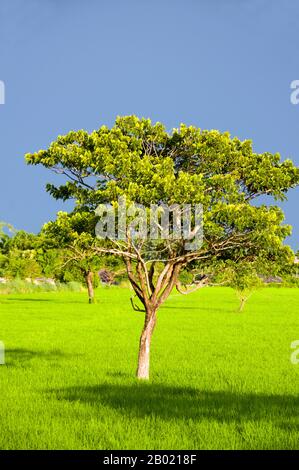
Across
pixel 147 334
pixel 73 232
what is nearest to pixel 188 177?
pixel 73 232

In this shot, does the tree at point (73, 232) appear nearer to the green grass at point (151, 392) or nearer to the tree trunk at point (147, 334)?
the tree trunk at point (147, 334)

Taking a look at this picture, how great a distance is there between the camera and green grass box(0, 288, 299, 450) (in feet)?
37.3

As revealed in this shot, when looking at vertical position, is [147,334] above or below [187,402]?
above

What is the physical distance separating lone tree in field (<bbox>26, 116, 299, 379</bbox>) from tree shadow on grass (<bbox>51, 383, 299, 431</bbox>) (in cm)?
157

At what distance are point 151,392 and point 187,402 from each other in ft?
5.02

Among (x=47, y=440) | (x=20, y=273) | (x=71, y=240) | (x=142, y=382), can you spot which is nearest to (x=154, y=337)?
(x=142, y=382)

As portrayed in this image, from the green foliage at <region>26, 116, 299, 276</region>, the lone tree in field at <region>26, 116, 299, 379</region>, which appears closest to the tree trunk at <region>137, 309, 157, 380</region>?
the lone tree in field at <region>26, 116, 299, 379</region>

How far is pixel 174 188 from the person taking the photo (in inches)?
559

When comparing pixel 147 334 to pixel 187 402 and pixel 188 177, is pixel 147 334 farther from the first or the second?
pixel 188 177

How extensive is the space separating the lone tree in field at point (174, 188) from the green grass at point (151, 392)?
2.33m

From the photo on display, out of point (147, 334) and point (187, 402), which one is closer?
point (187, 402)

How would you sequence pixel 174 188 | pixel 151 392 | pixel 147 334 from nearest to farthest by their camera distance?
pixel 174 188 < pixel 151 392 < pixel 147 334
